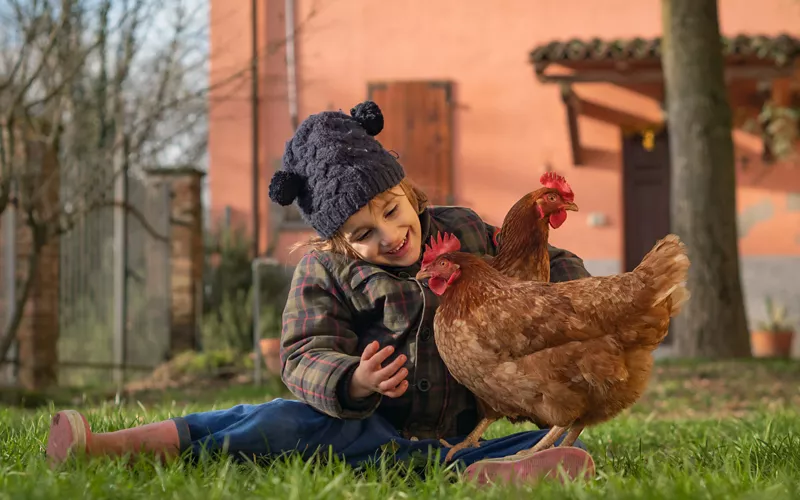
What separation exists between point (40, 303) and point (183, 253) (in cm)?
270

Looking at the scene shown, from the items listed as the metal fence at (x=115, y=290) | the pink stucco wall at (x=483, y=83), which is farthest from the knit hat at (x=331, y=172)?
the pink stucco wall at (x=483, y=83)

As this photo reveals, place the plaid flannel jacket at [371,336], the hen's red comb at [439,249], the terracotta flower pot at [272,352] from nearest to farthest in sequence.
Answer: the hen's red comb at [439,249]
the plaid flannel jacket at [371,336]
the terracotta flower pot at [272,352]

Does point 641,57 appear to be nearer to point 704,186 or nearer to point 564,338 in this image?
point 704,186

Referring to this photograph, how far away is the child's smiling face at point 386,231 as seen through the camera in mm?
3041

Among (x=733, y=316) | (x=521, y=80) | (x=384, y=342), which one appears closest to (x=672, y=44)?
(x=733, y=316)

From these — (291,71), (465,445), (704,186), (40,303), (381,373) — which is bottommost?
(465,445)

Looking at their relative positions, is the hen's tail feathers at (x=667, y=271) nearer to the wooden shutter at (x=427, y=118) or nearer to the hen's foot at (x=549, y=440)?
the hen's foot at (x=549, y=440)

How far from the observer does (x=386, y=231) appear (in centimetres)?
303

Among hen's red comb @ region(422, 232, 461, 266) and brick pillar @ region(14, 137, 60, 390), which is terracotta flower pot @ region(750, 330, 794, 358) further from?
hen's red comb @ region(422, 232, 461, 266)

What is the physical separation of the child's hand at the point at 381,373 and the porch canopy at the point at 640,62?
362 inches

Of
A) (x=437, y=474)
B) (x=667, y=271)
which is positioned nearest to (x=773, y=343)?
(x=667, y=271)

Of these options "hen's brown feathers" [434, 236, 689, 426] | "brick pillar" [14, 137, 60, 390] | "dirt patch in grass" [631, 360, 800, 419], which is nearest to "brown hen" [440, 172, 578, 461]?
"hen's brown feathers" [434, 236, 689, 426]

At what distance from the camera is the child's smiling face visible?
3041 mm

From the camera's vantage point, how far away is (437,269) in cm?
286
